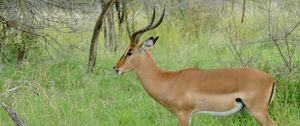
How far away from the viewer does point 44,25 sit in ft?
24.3

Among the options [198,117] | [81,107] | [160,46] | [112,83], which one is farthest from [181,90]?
[160,46]

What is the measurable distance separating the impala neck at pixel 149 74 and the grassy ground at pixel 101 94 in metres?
0.37

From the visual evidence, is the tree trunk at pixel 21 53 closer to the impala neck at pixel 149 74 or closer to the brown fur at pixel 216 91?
the impala neck at pixel 149 74

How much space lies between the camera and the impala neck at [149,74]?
5.16 meters

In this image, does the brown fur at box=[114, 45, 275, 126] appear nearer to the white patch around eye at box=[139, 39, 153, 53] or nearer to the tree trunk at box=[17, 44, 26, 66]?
the white patch around eye at box=[139, 39, 153, 53]

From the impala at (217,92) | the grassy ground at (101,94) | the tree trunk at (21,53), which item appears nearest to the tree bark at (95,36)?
the grassy ground at (101,94)

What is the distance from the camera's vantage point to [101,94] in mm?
6496

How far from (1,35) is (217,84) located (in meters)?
3.94

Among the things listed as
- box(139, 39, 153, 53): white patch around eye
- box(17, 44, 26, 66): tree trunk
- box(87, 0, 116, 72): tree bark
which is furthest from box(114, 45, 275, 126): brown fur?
box(17, 44, 26, 66): tree trunk

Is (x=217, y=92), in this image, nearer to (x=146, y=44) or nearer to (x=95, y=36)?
(x=146, y=44)

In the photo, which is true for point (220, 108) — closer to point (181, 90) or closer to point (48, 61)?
point (181, 90)

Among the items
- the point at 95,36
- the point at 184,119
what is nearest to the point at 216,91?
the point at 184,119

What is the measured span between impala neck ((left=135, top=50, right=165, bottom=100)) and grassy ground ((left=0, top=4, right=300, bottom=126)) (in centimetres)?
37

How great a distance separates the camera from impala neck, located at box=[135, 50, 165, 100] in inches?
203
